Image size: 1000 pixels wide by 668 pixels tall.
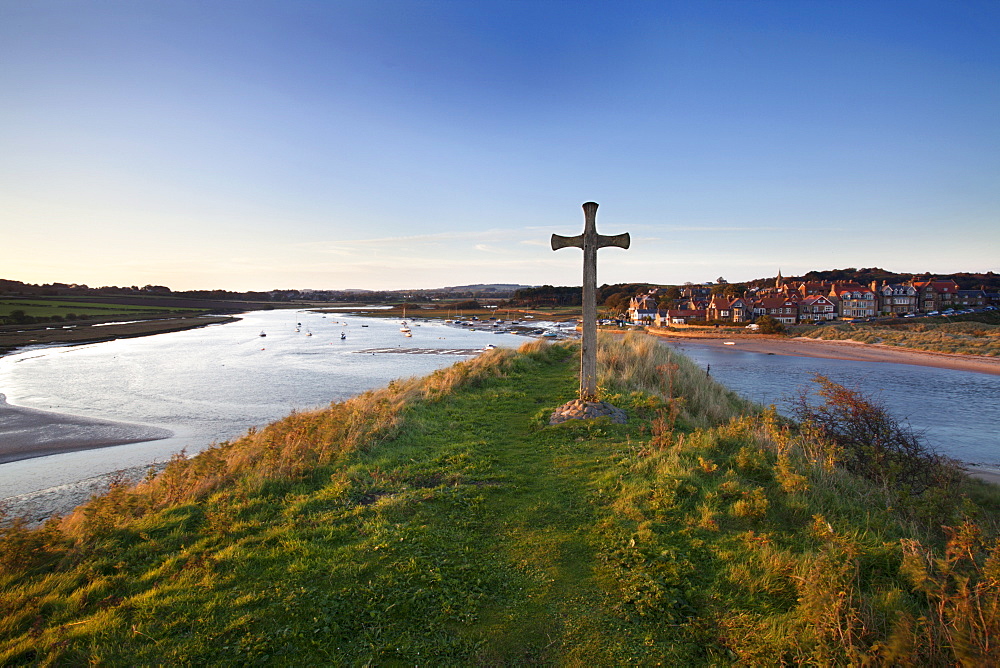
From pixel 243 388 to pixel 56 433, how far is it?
29.7ft

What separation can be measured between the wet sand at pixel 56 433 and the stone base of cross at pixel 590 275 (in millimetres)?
14612

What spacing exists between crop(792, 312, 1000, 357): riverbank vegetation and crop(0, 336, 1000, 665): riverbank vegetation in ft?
168

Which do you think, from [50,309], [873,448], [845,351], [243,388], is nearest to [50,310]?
[50,309]

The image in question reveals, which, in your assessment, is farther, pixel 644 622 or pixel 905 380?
pixel 905 380

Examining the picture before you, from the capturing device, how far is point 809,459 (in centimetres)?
637

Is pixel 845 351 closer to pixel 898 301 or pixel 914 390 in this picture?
pixel 914 390

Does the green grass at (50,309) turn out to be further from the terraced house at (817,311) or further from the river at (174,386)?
the terraced house at (817,311)

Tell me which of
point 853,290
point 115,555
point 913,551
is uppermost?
point 853,290

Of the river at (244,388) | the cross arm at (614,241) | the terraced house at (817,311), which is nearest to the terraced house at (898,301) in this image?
the terraced house at (817,311)

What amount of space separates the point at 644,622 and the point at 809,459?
458 centimetres

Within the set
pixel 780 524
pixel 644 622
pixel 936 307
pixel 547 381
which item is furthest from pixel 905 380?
pixel 936 307

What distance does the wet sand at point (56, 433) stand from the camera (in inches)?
546

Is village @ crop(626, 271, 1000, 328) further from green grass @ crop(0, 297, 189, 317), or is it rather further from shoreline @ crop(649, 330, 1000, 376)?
green grass @ crop(0, 297, 189, 317)

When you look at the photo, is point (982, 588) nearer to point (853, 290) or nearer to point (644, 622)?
point (644, 622)
